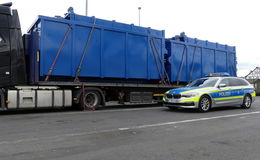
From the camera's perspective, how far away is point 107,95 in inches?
453

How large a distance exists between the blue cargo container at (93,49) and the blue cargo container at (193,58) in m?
0.82

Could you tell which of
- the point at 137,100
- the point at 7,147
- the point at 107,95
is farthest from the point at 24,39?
the point at 7,147

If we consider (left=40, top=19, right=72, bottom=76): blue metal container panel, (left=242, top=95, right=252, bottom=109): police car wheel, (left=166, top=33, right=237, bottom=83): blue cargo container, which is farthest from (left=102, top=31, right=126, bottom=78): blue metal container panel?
(left=242, top=95, right=252, bottom=109): police car wheel

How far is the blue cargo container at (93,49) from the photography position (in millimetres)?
9367

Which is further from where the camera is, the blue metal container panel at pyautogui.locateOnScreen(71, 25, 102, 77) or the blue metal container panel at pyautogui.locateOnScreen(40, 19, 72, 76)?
the blue metal container panel at pyautogui.locateOnScreen(71, 25, 102, 77)

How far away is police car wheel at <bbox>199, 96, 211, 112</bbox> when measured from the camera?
9.65 m

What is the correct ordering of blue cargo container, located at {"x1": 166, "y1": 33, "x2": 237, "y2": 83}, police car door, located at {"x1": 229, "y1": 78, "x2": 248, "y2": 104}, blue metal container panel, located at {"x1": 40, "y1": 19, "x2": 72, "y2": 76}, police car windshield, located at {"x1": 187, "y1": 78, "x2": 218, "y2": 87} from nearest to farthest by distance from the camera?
1. blue metal container panel, located at {"x1": 40, "y1": 19, "x2": 72, "y2": 76}
2. police car windshield, located at {"x1": 187, "y1": 78, "x2": 218, "y2": 87}
3. police car door, located at {"x1": 229, "y1": 78, "x2": 248, "y2": 104}
4. blue cargo container, located at {"x1": 166, "y1": 33, "x2": 237, "y2": 83}

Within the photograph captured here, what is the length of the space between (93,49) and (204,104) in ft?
17.4

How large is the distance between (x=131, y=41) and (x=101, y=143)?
764 centimetres

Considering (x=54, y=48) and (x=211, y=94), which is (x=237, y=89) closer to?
(x=211, y=94)

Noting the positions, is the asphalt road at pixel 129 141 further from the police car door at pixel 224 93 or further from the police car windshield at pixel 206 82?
the police car windshield at pixel 206 82

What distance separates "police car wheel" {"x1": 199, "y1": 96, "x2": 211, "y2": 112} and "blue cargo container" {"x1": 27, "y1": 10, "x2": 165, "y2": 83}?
11.2 ft

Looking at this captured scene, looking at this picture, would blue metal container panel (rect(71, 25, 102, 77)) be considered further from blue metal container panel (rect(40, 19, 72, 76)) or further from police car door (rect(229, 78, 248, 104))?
police car door (rect(229, 78, 248, 104))

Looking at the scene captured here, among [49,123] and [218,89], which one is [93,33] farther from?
[218,89]
